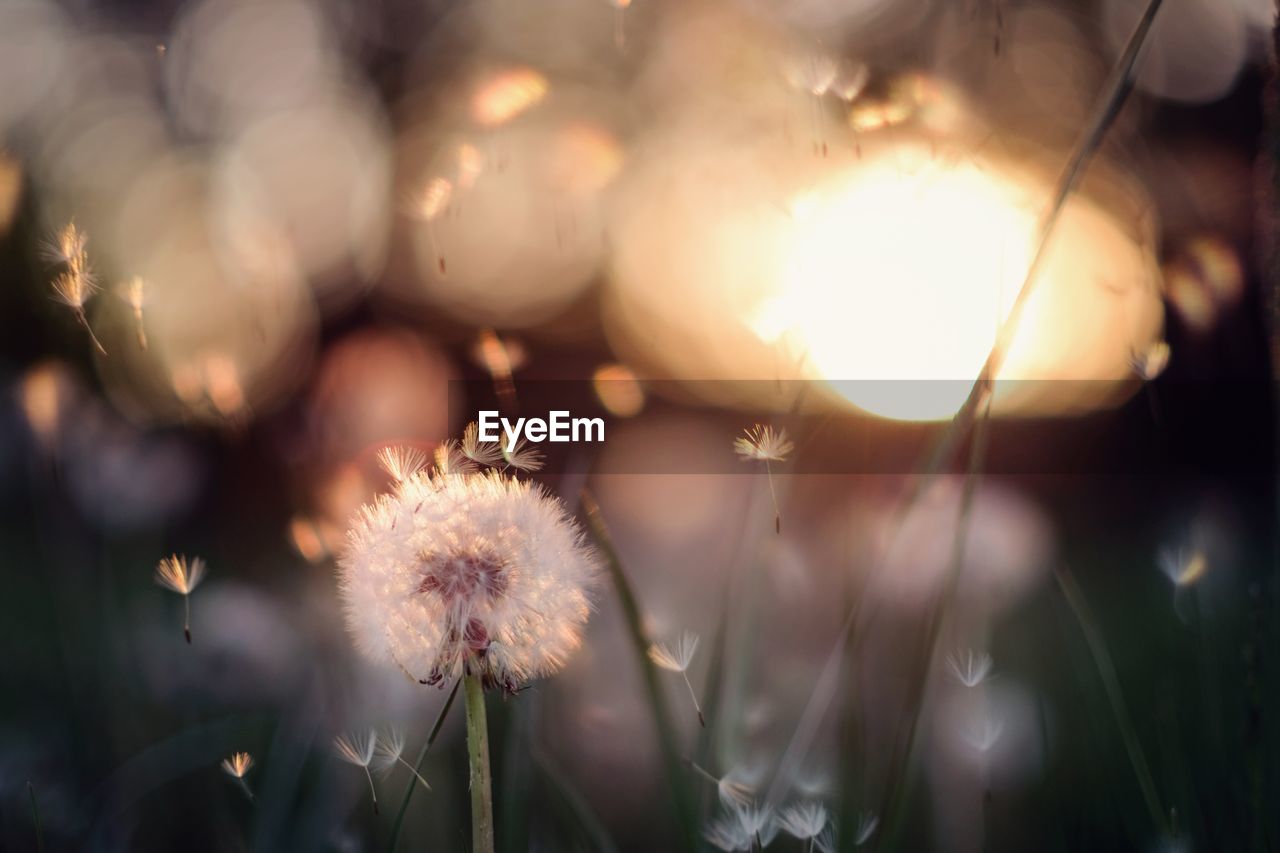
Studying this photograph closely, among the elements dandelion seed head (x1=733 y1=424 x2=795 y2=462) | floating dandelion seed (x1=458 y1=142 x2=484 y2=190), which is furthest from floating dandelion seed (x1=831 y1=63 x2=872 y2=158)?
floating dandelion seed (x1=458 y1=142 x2=484 y2=190)

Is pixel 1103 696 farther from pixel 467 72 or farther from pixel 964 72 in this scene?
pixel 467 72

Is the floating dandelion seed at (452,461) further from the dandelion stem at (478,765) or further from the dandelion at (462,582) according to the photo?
the dandelion stem at (478,765)

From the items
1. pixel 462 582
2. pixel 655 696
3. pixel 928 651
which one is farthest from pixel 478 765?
pixel 928 651

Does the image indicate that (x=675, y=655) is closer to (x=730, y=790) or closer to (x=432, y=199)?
(x=730, y=790)

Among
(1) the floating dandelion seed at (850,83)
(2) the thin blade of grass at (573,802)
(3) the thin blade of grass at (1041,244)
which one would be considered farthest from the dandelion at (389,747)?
(1) the floating dandelion seed at (850,83)

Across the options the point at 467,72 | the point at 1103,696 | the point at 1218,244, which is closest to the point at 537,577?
the point at 1103,696

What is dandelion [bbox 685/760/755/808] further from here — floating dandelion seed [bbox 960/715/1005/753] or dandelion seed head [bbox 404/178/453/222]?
dandelion seed head [bbox 404/178/453/222]
